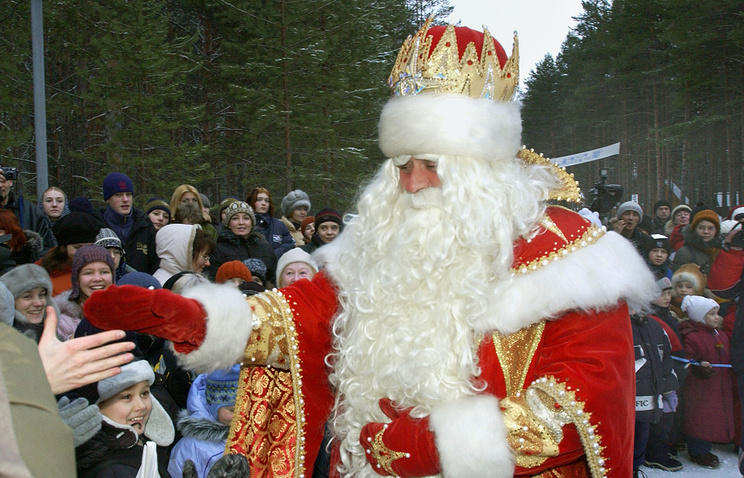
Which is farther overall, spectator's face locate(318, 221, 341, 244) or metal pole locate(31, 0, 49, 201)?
metal pole locate(31, 0, 49, 201)

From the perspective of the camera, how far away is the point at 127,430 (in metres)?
2.89

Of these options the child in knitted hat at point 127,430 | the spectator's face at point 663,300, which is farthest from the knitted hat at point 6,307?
the spectator's face at point 663,300

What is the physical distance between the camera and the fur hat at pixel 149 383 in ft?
9.75

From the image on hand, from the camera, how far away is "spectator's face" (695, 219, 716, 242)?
789 cm

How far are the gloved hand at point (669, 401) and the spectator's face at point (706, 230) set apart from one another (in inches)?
127

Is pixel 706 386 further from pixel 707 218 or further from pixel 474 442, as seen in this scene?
pixel 474 442

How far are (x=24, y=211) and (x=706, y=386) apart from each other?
645 centimetres

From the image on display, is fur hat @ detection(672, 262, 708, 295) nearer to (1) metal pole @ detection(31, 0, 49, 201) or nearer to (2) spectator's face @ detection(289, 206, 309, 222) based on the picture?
(2) spectator's face @ detection(289, 206, 309, 222)

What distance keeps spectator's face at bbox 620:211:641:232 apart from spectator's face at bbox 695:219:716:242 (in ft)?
2.63

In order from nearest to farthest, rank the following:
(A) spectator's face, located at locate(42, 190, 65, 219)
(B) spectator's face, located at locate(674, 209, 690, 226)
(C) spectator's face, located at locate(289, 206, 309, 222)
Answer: (A) spectator's face, located at locate(42, 190, 65, 219) → (C) spectator's face, located at locate(289, 206, 309, 222) → (B) spectator's face, located at locate(674, 209, 690, 226)

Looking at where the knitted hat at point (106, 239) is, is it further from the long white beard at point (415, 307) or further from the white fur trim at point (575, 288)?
the white fur trim at point (575, 288)

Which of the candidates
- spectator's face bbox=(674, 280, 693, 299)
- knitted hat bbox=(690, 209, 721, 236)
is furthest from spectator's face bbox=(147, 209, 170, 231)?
knitted hat bbox=(690, 209, 721, 236)

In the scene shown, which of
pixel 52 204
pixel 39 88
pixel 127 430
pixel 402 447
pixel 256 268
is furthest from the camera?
pixel 39 88

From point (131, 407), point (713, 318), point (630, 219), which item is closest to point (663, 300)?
point (713, 318)
